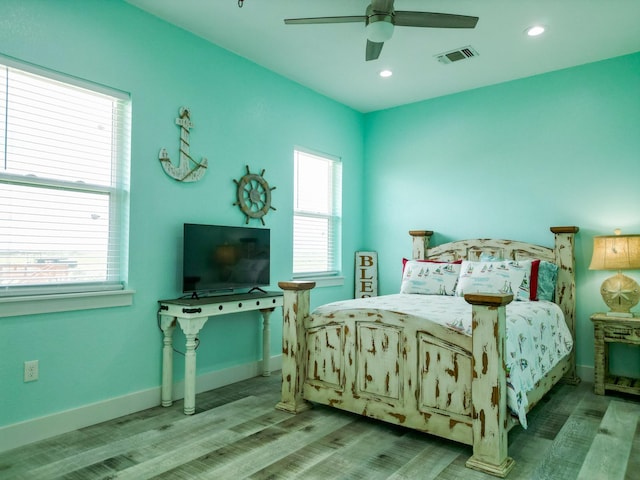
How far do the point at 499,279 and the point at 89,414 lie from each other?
3.25 m

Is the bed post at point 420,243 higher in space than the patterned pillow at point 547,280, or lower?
higher

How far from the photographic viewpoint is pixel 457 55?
3.85 metres

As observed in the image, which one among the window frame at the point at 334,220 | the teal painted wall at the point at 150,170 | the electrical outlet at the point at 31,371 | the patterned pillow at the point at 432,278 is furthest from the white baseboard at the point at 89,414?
the patterned pillow at the point at 432,278

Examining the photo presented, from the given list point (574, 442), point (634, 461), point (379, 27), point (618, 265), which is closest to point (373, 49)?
point (379, 27)

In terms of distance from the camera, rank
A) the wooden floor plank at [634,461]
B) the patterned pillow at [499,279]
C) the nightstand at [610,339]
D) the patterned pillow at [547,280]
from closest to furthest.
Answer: the wooden floor plank at [634,461] → the nightstand at [610,339] → the patterned pillow at [499,279] → the patterned pillow at [547,280]

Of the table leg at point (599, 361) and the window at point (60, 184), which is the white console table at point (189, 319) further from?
the table leg at point (599, 361)

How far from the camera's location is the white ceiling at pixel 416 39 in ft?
10.2

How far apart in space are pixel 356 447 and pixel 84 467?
4.79ft

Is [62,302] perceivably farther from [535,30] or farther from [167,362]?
[535,30]

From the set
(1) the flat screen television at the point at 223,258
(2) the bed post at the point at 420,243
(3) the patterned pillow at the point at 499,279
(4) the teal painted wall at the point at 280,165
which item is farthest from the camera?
(2) the bed post at the point at 420,243

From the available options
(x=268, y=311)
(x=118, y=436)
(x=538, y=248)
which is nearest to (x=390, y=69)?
(x=538, y=248)

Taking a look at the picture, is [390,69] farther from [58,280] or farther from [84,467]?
[84,467]

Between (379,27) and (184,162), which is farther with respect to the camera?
(184,162)

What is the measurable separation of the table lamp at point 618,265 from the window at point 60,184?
12.2ft
